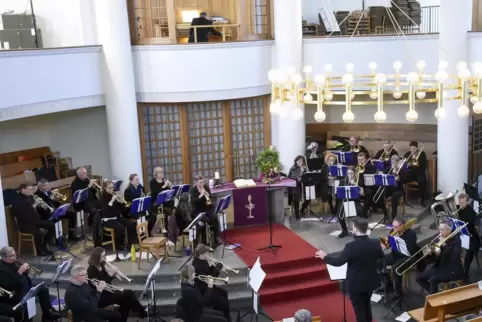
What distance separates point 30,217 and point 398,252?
22.7 ft

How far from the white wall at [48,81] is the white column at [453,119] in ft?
26.5

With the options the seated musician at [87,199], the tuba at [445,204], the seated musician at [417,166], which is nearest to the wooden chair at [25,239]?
the seated musician at [87,199]

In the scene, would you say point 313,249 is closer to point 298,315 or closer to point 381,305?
point 381,305

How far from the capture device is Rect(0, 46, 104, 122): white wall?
39.9 ft

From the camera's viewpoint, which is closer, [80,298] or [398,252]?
[80,298]

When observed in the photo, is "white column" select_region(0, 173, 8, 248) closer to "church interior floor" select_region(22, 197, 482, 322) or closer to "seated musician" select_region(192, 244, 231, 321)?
"church interior floor" select_region(22, 197, 482, 322)

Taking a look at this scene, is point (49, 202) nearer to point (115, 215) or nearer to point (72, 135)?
point (115, 215)

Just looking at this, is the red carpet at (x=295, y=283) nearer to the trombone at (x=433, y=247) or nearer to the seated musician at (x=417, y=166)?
the trombone at (x=433, y=247)

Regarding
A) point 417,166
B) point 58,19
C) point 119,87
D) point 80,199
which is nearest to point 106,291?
point 80,199

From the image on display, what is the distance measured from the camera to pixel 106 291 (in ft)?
31.1

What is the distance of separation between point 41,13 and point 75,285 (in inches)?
430

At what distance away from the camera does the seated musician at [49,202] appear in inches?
484

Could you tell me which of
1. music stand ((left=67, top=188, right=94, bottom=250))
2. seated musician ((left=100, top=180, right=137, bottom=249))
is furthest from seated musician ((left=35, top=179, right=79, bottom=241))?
seated musician ((left=100, top=180, right=137, bottom=249))

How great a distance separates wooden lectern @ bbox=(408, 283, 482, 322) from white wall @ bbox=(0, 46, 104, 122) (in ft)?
28.0
